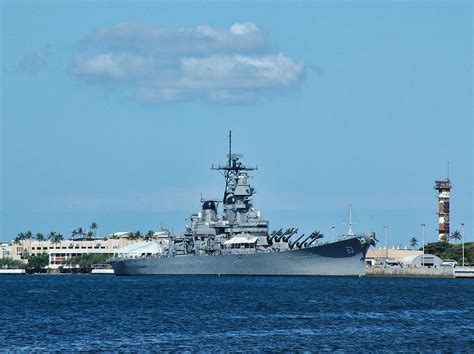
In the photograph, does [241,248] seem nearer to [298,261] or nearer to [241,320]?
[298,261]

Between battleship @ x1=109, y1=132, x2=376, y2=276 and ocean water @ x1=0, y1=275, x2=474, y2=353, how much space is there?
2917cm

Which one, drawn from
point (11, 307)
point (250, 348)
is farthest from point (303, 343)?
point (11, 307)

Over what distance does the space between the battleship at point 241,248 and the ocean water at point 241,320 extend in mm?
29167

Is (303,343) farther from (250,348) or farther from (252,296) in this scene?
(252,296)

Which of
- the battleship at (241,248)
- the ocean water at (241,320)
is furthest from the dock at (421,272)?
→ the ocean water at (241,320)

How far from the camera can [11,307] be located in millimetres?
89875

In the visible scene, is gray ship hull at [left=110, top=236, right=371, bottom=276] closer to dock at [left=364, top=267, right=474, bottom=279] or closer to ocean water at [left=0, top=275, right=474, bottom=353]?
dock at [left=364, top=267, right=474, bottom=279]

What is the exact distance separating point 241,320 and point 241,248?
3073 inches

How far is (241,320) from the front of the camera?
73.4 meters

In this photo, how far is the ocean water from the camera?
58.5 meters

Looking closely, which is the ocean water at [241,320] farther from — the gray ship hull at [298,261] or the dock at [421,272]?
the dock at [421,272]

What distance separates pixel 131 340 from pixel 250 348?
22.9 feet

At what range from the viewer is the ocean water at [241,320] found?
192 ft

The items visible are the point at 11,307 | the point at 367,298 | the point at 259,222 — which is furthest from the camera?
the point at 259,222
